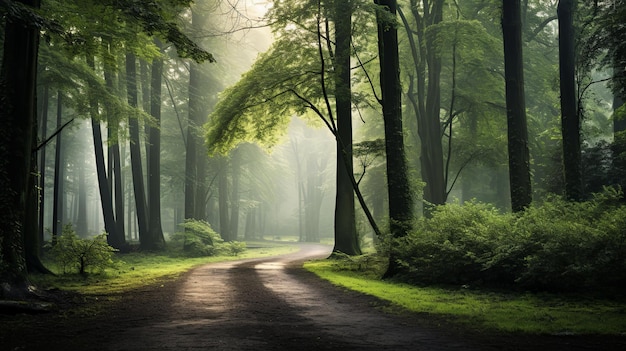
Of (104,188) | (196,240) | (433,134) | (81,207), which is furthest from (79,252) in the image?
(81,207)

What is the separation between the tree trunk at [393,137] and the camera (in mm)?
13969

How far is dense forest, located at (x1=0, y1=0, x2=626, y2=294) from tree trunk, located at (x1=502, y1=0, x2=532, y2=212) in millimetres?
45

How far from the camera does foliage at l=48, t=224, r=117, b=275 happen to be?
13852 millimetres

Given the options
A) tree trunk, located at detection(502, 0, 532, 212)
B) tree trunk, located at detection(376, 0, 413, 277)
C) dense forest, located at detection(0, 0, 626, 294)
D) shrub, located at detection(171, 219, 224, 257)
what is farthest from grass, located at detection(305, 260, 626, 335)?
shrub, located at detection(171, 219, 224, 257)

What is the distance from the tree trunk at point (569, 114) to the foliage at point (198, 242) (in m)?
18.2

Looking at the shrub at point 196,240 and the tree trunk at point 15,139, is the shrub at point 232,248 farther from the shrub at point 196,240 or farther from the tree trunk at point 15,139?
the tree trunk at point 15,139

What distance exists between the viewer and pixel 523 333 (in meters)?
6.24

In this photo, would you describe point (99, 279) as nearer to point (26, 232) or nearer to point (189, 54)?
point (26, 232)

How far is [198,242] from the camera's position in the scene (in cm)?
2661

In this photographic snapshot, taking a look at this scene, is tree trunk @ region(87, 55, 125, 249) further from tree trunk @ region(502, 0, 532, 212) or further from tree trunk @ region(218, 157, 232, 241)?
tree trunk @ region(502, 0, 532, 212)

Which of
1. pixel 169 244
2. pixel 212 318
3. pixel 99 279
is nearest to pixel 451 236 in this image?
pixel 212 318

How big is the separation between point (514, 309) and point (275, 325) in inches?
150

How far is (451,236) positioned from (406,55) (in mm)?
14055

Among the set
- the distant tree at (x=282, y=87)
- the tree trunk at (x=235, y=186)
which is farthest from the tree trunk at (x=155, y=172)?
the tree trunk at (x=235, y=186)
